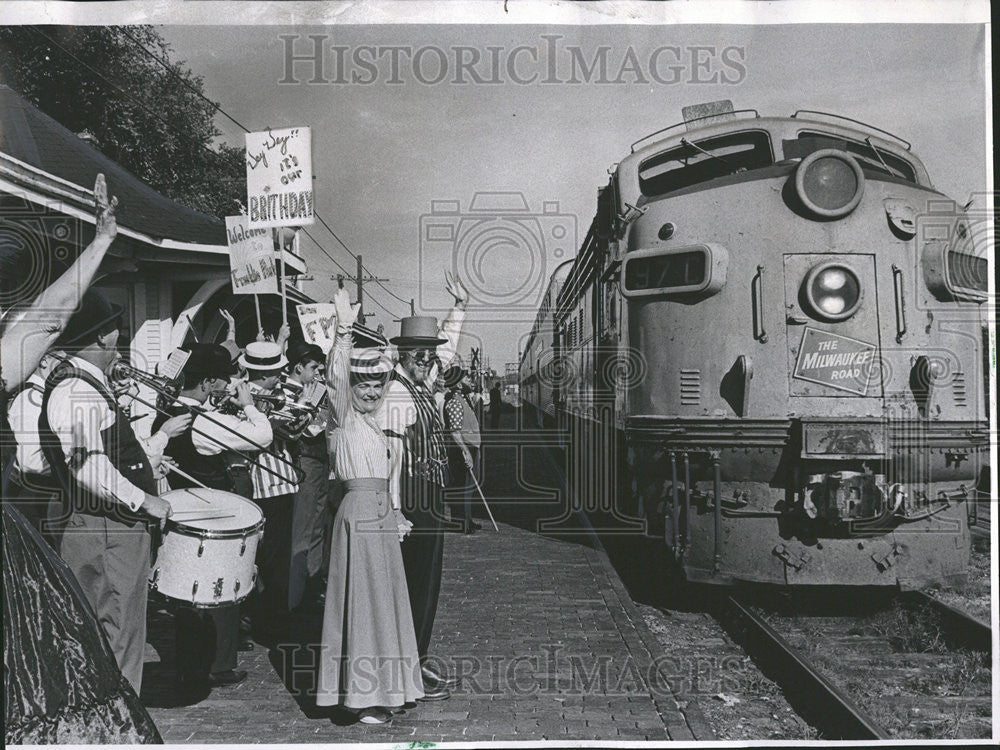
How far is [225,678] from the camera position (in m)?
5.34

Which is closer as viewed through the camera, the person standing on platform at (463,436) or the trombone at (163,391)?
the trombone at (163,391)

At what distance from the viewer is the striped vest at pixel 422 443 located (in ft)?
16.6

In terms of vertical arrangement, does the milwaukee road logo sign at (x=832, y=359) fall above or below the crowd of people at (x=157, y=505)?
above

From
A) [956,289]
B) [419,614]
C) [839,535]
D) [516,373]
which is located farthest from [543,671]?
[516,373]

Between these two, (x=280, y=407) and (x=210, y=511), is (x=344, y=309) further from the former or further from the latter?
(x=280, y=407)

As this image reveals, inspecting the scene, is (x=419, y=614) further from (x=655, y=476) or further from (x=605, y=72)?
(x=605, y=72)

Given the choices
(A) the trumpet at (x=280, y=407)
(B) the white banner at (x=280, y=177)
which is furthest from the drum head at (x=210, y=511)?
(B) the white banner at (x=280, y=177)

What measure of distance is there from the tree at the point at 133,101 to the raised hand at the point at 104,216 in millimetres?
1728

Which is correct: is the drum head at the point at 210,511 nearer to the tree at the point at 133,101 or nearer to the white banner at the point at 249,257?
the tree at the point at 133,101

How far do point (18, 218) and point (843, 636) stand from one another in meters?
6.03

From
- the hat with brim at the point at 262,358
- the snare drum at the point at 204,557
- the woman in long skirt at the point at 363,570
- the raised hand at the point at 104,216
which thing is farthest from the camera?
A: the hat with brim at the point at 262,358

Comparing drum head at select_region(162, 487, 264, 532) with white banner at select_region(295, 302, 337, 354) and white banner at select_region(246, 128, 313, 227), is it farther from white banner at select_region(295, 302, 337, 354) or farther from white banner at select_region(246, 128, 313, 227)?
white banner at select_region(295, 302, 337, 354)

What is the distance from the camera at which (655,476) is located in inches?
264

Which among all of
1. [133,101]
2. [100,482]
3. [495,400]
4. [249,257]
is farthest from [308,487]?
[495,400]
